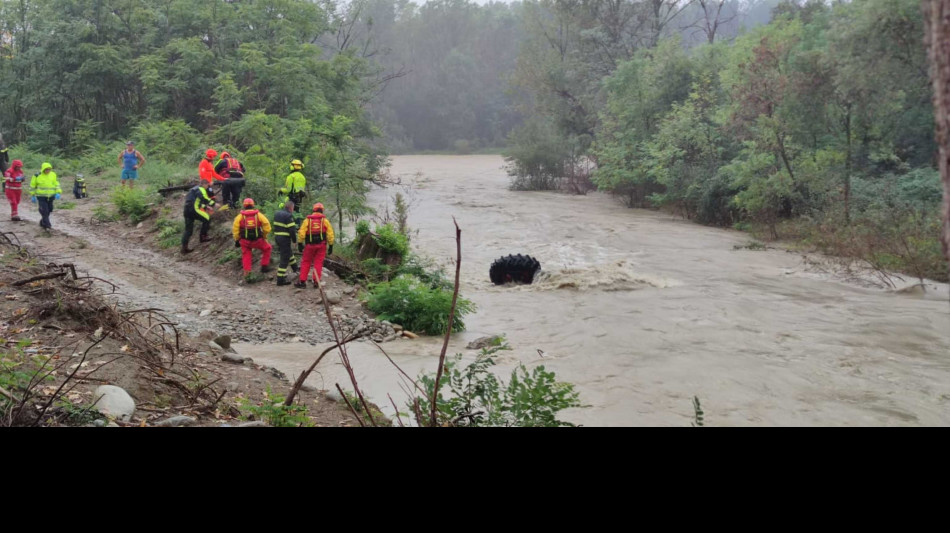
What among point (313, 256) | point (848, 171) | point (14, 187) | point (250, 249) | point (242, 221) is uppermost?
point (848, 171)

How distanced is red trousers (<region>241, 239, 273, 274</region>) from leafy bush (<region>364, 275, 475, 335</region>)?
91.3 inches

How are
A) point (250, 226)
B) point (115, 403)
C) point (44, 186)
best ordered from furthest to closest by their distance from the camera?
point (44, 186) < point (250, 226) < point (115, 403)

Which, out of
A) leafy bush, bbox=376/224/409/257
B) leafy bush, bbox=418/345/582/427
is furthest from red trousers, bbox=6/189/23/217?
leafy bush, bbox=418/345/582/427

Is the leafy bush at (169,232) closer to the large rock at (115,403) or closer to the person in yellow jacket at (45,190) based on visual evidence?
the person in yellow jacket at (45,190)

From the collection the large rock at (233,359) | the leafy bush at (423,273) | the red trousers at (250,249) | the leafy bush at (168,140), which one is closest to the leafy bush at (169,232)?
the red trousers at (250,249)

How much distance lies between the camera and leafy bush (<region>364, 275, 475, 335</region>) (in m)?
12.9

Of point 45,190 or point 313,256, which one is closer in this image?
point 313,256

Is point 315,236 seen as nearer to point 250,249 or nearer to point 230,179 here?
point 250,249

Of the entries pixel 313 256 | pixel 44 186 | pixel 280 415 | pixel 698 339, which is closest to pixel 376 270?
pixel 313 256

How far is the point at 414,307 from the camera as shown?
1311 centimetres

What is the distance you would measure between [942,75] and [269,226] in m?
13.3
